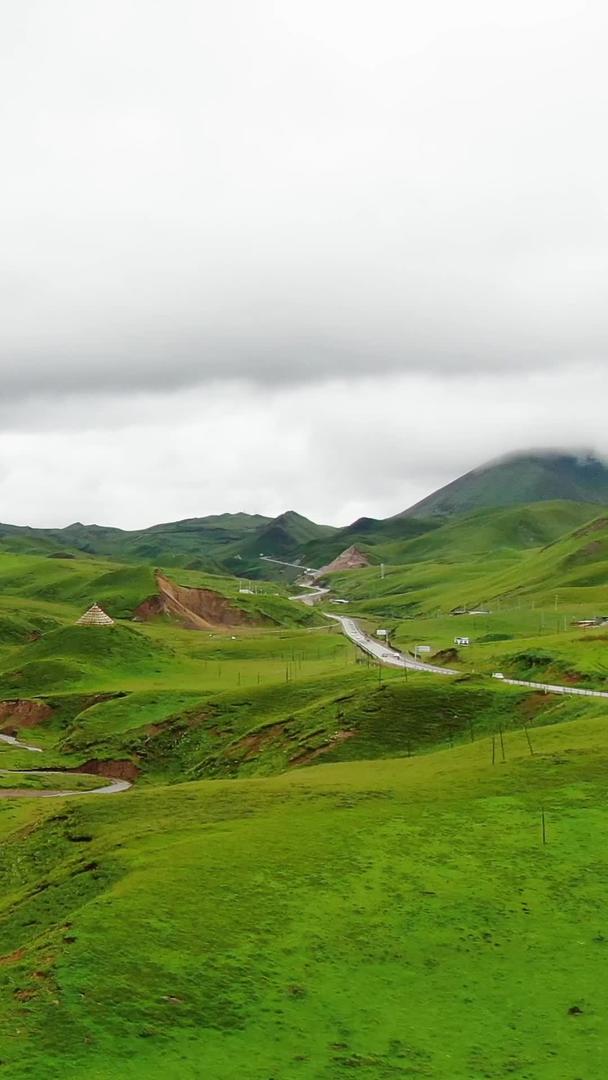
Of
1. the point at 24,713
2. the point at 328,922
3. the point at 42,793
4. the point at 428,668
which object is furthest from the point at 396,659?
the point at 328,922

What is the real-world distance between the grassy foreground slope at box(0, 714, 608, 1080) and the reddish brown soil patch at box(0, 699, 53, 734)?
8292 cm

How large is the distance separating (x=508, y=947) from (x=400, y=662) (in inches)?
4474

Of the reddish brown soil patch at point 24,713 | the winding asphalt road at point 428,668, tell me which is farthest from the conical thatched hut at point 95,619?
the winding asphalt road at point 428,668

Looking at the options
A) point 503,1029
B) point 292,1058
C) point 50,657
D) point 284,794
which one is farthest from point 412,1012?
point 50,657

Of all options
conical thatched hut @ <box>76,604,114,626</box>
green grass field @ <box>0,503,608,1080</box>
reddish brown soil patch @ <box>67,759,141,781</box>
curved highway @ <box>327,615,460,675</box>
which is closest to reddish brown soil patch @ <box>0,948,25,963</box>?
green grass field @ <box>0,503,608,1080</box>

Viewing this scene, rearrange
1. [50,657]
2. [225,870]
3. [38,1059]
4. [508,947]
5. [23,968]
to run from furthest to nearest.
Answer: [50,657] → [225,870] → [508,947] → [23,968] → [38,1059]

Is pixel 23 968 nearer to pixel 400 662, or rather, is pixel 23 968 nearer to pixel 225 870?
pixel 225 870

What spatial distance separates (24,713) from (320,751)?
7125 centimetres

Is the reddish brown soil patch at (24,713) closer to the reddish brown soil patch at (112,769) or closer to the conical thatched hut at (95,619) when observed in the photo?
the reddish brown soil patch at (112,769)

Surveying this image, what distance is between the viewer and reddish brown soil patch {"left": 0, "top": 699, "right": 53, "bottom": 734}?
139 meters

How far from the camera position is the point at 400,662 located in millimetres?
151250

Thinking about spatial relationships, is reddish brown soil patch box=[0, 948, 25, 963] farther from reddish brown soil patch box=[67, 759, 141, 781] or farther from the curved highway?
the curved highway

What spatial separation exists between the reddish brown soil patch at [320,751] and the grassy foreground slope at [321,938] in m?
28.9

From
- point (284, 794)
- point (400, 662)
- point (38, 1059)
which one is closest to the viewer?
point (38, 1059)
